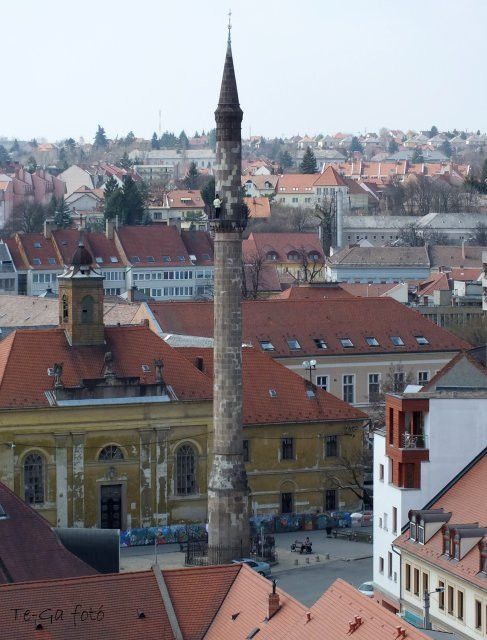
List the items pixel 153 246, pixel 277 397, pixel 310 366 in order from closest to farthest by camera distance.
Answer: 1. pixel 277 397
2. pixel 310 366
3. pixel 153 246

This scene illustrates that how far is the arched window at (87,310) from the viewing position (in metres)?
72.4

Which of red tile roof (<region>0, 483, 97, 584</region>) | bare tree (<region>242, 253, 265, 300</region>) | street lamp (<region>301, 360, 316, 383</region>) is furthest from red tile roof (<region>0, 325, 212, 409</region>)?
bare tree (<region>242, 253, 265, 300</region>)

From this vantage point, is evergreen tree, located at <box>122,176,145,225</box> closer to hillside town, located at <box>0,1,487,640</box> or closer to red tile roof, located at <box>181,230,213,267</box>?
red tile roof, located at <box>181,230,213,267</box>

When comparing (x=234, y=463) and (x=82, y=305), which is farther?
(x=82, y=305)

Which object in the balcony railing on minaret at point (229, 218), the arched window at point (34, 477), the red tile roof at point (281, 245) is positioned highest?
the balcony railing on minaret at point (229, 218)

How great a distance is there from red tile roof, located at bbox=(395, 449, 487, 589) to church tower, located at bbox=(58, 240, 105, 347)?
842 inches

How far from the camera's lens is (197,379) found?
238ft

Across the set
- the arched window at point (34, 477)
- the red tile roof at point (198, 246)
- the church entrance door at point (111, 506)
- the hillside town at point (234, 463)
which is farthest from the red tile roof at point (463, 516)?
the red tile roof at point (198, 246)

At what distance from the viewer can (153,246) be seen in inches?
5792

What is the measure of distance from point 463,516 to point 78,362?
23.3 m

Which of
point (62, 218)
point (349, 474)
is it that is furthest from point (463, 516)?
point (62, 218)

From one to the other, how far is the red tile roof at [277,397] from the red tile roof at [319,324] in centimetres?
1388

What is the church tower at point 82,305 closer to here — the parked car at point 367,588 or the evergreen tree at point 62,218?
the parked car at point 367,588

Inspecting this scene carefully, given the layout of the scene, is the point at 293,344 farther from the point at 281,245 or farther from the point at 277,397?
the point at 281,245
